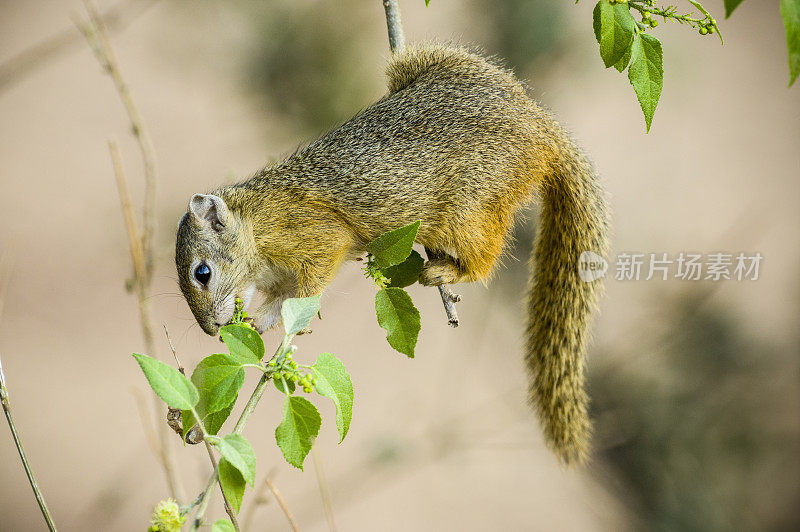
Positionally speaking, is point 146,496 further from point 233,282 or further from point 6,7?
point 6,7

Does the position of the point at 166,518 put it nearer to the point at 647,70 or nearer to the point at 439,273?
the point at 647,70

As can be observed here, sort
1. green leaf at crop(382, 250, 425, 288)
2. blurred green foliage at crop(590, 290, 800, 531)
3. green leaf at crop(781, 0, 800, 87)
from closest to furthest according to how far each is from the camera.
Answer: green leaf at crop(781, 0, 800, 87) < green leaf at crop(382, 250, 425, 288) < blurred green foliage at crop(590, 290, 800, 531)

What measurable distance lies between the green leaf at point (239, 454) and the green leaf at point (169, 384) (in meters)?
0.04

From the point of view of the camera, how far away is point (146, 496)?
7.75 ft

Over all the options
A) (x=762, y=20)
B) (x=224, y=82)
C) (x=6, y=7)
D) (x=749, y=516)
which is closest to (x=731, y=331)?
(x=749, y=516)

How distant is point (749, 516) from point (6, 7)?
3.31 meters

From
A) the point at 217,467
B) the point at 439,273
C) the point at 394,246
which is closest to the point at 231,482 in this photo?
the point at 217,467

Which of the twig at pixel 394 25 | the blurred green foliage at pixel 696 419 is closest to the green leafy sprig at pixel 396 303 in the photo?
the twig at pixel 394 25

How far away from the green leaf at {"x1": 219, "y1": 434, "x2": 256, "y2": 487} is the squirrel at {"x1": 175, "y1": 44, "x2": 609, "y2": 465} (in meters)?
0.62

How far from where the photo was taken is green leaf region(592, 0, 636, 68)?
1.92ft

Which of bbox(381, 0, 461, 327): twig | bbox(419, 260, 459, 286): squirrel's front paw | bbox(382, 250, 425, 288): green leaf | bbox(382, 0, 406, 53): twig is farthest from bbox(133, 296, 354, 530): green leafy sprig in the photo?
bbox(382, 0, 406, 53): twig

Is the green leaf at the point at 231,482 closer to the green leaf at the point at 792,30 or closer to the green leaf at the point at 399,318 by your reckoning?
the green leaf at the point at 399,318

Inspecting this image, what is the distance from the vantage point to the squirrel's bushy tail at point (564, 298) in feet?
4.04

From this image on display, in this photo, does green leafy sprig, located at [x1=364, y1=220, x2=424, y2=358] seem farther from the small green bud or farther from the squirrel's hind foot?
the squirrel's hind foot
